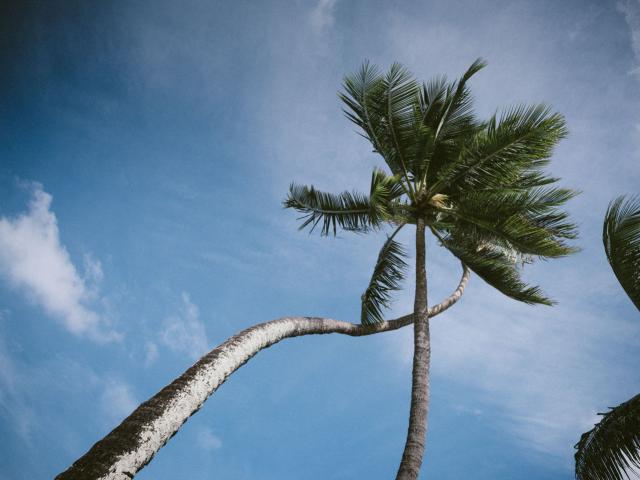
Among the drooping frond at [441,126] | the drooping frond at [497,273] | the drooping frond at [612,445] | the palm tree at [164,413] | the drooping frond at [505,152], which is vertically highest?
the drooping frond at [441,126]

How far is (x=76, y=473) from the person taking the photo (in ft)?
6.97

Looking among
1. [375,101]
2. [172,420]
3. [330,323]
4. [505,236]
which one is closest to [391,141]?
[375,101]

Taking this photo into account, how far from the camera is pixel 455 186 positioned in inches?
325

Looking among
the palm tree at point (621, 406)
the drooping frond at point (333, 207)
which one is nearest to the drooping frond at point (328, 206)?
the drooping frond at point (333, 207)

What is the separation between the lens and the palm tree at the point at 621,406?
14.1 feet

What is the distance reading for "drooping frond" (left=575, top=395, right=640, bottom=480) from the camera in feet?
14.3

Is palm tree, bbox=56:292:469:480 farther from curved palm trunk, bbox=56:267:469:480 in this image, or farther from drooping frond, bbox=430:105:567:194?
drooping frond, bbox=430:105:567:194

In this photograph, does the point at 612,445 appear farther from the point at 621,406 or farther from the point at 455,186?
the point at 455,186

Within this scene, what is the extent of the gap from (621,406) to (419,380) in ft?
9.25

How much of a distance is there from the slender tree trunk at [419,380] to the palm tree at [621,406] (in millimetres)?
2275


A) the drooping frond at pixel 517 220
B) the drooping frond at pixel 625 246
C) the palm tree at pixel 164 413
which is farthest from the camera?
the drooping frond at pixel 517 220

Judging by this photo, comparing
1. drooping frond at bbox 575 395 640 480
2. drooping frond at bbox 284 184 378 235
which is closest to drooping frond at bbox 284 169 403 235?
drooping frond at bbox 284 184 378 235

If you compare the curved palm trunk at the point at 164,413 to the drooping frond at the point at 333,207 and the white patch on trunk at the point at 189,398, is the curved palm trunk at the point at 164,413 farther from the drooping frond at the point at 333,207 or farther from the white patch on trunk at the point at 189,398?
the drooping frond at the point at 333,207

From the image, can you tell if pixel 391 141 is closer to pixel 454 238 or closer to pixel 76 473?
pixel 454 238
